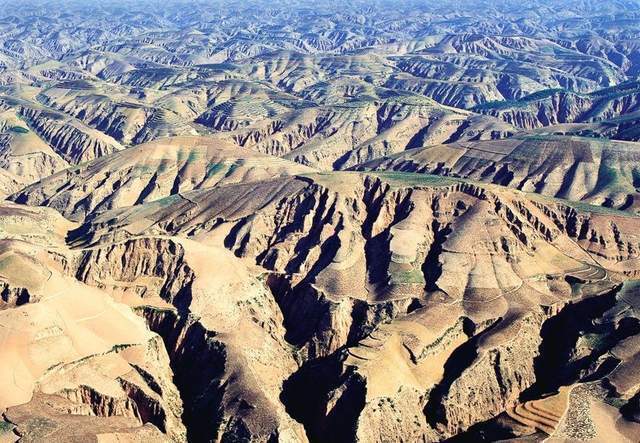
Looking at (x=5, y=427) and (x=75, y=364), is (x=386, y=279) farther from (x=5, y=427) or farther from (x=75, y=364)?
(x=5, y=427)

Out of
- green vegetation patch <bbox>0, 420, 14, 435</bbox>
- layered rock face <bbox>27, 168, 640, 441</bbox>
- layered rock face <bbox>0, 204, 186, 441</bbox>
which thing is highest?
green vegetation patch <bbox>0, 420, 14, 435</bbox>

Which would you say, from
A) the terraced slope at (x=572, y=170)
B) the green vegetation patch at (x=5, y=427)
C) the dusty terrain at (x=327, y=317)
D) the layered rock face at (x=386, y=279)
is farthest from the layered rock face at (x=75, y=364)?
the terraced slope at (x=572, y=170)

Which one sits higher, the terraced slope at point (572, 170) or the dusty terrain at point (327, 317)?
the dusty terrain at point (327, 317)

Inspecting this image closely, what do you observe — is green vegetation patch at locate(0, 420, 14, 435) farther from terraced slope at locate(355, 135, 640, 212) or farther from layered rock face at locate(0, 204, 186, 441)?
terraced slope at locate(355, 135, 640, 212)

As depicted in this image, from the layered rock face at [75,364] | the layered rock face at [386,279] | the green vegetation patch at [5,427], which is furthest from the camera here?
the layered rock face at [386,279]

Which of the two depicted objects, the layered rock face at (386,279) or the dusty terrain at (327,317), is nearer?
the dusty terrain at (327,317)

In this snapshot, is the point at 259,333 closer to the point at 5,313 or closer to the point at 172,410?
the point at 172,410

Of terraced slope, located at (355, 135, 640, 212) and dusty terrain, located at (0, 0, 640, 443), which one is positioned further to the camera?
terraced slope, located at (355, 135, 640, 212)

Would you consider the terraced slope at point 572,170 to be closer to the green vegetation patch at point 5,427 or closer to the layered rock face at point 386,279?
the layered rock face at point 386,279

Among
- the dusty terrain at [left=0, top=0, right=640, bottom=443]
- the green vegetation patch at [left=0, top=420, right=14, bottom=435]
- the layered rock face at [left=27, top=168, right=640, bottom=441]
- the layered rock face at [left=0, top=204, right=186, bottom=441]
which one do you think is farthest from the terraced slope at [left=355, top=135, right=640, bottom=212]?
the green vegetation patch at [left=0, top=420, right=14, bottom=435]

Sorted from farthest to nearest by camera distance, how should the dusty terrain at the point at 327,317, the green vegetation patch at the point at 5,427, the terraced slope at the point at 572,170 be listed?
the terraced slope at the point at 572,170 → the dusty terrain at the point at 327,317 → the green vegetation patch at the point at 5,427

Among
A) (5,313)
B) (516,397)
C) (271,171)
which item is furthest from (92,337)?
(271,171)

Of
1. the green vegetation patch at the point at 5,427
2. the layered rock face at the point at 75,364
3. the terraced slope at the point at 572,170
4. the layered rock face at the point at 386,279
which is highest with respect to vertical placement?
the green vegetation patch at the point at 5,427
